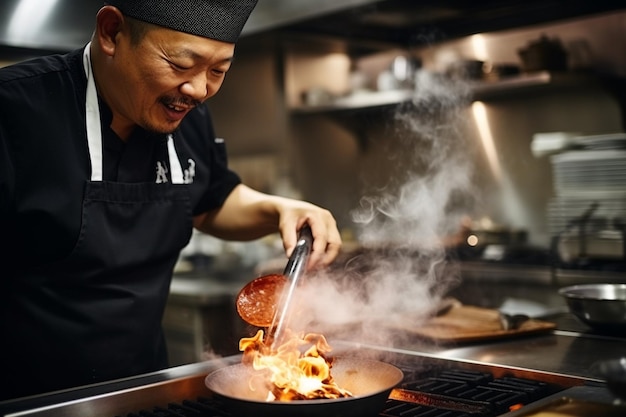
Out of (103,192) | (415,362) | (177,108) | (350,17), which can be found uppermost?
(350,17)

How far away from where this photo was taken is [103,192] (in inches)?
67.6

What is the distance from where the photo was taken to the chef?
61.4 inches

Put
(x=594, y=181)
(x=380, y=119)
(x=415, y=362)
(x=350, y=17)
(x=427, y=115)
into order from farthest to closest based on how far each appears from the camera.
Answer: (x=380, y=119), (x=350, y=17), (x=427, y=115), (x=594, y=181), (x=415, y=362)

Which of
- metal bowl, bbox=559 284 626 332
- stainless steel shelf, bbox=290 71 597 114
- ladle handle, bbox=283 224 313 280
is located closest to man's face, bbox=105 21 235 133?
ladle handle, bbox=283 224 313 280

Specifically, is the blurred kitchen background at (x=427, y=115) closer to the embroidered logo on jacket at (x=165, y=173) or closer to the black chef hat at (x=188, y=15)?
the embroidered logo on jacket at (x=165, y=173)

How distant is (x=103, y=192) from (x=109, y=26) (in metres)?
0.39

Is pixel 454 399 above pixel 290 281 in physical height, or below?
below

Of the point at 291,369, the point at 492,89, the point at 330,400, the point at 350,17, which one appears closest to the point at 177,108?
the point at 291,369

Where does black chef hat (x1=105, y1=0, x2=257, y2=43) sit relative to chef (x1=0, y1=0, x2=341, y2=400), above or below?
above

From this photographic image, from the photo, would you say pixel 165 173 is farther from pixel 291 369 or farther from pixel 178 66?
pixel 291 369

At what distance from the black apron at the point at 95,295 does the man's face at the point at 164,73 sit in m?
0.17

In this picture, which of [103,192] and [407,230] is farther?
[407,230]

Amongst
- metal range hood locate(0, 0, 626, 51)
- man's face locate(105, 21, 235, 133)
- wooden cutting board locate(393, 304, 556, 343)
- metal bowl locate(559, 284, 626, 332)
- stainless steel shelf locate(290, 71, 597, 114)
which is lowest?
wooden cutting board locate(393, 304, 556, 343)

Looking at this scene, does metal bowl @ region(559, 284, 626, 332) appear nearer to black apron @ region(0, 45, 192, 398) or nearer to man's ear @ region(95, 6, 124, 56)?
black apron @ region(0, 45, 192, 398)
